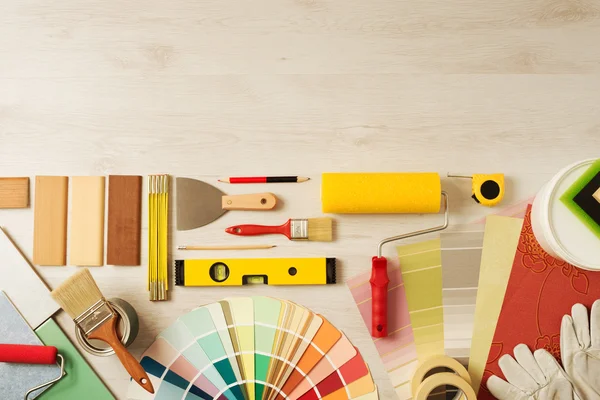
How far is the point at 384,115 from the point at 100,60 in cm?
65

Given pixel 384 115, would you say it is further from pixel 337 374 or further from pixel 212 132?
pixel 337 374

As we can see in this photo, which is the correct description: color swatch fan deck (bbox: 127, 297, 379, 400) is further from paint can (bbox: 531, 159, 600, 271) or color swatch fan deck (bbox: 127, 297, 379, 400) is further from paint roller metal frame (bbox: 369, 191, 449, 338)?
paint can (bbox: 531, 159, 600, 271)

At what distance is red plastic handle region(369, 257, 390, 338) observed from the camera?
103 cm

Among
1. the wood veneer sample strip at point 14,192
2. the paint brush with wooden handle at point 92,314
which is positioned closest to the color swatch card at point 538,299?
the paint brush with wooden handle at point 92,314

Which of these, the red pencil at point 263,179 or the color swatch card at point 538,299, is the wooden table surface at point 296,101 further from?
the color swatch card at point 538,299

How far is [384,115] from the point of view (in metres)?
1.10

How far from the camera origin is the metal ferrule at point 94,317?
0.99 meters

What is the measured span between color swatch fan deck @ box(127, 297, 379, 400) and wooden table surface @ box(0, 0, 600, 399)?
0.03 metres

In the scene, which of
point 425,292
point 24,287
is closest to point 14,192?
point 24,287

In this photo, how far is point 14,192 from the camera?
111cm

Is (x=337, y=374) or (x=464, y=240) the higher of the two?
(x=464, y=240)

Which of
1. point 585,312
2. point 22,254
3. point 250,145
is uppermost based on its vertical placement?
point 250,145

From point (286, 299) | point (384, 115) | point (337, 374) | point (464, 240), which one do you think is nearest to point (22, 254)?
point (286, 299)

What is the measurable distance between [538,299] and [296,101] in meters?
0.68
